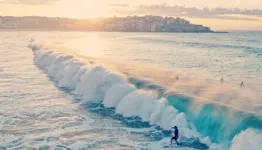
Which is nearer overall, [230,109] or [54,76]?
[230,109]

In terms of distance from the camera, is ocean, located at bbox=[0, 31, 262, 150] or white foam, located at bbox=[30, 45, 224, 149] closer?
ocean, located at bbox=[0, 31, 262, 150]

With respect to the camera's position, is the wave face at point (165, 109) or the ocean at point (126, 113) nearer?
the wave face at point (165, 109)

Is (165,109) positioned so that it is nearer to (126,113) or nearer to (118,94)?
(126,113)

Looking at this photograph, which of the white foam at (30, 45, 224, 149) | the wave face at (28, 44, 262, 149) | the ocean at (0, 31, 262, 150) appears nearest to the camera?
the wave face at (28, 44, 262, 149)

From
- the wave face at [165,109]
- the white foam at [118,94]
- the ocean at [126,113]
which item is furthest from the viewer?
the white foam at [118,94]

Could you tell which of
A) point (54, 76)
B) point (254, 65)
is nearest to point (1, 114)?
point (54, 76)

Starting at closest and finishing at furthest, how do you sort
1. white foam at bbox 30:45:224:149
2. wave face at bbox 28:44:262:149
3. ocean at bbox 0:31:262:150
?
wave face at bbox 28:44:262:149
ocean at bbox 0:31:262:150
white foam at bbox 30:45:224:149

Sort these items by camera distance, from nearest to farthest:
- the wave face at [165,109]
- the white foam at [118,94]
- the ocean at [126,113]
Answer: the wave face at [165,109]
the ocean at [126,113]
the white foam at [118,94]

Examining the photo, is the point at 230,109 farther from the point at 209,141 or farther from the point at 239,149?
the point at 239,149

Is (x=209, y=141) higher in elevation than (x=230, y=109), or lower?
lower
